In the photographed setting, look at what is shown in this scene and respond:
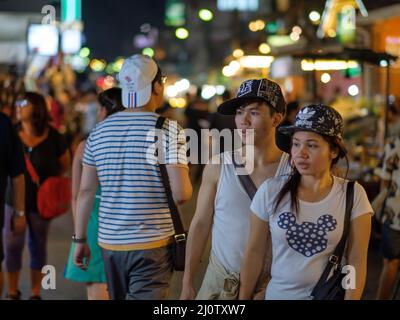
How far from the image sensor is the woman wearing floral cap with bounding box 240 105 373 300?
3758 mm

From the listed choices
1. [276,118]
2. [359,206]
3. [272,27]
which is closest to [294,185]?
[359,206]

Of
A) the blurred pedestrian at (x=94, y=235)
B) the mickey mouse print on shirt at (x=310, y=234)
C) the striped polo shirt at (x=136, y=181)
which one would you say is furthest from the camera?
the blurred pedestrian at (x=94, y=235)

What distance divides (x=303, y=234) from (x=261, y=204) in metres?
0.27

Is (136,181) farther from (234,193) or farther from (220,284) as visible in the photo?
(220,284)

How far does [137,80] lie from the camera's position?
15.9ft

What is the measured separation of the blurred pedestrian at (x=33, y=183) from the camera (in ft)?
24.3

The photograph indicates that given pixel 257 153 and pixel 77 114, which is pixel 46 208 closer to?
pixel 257 153

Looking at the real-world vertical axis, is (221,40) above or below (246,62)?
above

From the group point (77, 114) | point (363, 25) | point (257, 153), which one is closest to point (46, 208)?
point (257, 153)

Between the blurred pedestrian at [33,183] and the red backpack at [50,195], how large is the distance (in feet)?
0.14

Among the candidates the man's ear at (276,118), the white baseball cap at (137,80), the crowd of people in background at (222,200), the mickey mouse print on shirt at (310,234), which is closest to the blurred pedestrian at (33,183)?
the crowd of people in background at (222,200)

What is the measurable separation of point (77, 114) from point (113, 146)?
20999 millimetres

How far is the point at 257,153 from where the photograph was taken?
4332 millimetres

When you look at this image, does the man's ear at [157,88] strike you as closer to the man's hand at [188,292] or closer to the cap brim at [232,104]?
the cap brim at [232,104]
